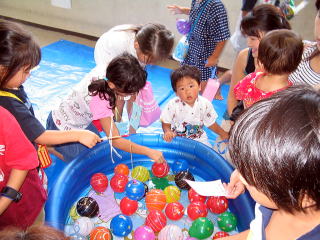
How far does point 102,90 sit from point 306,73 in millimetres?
1346

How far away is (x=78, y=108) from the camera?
2.26 m

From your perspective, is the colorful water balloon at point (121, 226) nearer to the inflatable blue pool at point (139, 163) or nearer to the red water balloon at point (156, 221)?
the red water balloon at point (156, 221)

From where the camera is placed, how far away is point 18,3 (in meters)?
5.82

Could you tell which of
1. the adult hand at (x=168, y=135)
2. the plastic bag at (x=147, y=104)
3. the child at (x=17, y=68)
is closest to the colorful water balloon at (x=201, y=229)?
the adult hand at (x=168, y=135)

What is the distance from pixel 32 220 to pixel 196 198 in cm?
120

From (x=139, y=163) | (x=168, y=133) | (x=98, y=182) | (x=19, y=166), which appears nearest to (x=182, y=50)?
(x=168, y=133)

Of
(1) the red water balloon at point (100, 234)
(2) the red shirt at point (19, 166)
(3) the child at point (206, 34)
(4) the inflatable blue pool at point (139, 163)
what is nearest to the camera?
(2) the red shirt at point (19, 166)

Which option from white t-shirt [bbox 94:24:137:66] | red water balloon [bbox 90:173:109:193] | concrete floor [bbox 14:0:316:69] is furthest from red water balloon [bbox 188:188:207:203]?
concrete floor [bbox 14:0:316:69]

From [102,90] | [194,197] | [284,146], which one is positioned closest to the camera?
[284,146]

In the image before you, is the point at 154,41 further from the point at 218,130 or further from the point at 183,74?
the point at 218,130

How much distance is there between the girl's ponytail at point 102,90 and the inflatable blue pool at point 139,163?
0.57m

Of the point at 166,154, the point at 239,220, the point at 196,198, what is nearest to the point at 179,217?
the point at 196,198

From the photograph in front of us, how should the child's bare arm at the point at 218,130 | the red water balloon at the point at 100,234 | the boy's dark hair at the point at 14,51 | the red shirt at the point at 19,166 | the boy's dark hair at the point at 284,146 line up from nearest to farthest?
the boy's dark hair at the point at 284,146, the red shirt at the point at 19,166, the boy's dark hair at the point at 14,51, the red water balloon at the point at 100,234, the child's bare arm at the point at 218,130

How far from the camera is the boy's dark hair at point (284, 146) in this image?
63cm
